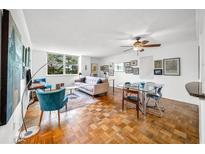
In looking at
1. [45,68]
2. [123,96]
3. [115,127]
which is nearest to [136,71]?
[123,96]

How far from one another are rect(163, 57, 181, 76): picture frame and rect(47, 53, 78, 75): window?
5.34 m

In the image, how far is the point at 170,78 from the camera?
12.9ft

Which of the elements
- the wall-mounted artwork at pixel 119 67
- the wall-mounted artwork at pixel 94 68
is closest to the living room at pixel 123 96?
the wall-mounted artwork at pixel 119 67

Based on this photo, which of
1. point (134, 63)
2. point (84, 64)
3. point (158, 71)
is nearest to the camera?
point (158, 71)

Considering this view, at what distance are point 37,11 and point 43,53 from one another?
4.10 meters

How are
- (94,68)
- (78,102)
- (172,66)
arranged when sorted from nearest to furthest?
(78,102) < (172,66) < (94,68)

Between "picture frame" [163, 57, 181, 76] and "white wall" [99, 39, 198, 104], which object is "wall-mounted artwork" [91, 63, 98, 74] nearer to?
"white wall" [99, 39, 198, 104]

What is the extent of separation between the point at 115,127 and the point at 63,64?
17.5 ft

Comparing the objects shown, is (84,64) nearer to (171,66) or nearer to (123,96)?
(123,96)

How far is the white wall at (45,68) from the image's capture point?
5062 millimetres

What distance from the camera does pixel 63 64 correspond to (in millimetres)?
6191

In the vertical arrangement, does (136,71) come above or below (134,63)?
below

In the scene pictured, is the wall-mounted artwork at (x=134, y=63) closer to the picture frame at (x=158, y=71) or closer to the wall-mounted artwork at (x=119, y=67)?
the wall-mounted artwork at (x=119, y=67)
